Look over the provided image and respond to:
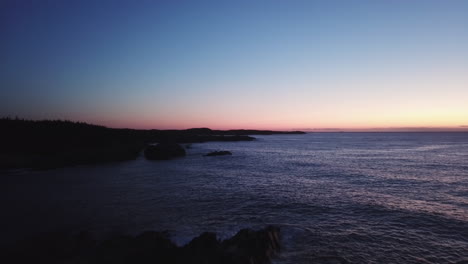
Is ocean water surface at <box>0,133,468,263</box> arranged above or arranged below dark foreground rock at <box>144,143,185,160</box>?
below

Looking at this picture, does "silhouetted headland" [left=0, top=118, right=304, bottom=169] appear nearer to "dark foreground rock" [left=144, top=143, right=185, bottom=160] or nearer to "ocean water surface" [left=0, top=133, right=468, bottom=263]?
"dark foreground rock" [left=144, top=143, right=185, bottom=160]

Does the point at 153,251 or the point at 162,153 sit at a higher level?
the point at 162,153

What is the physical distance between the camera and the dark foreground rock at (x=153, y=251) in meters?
10.5

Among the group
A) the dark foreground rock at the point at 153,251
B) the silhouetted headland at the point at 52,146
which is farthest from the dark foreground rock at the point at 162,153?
the dark foreground rock at the point at 153,251

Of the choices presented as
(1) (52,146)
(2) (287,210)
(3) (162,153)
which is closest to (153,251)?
(2) (287,210)

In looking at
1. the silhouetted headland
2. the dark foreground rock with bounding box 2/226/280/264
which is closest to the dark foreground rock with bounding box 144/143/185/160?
the silhouetted headland

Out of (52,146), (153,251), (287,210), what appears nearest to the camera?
(153,251)

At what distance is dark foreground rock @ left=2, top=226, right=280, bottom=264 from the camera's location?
34.3 feet

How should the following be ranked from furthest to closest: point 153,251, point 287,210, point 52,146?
point 52,146, point 287,210, point 153,251

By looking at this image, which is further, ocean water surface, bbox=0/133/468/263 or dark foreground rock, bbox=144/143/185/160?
dark foreground rock, bbox=144/143/185/160

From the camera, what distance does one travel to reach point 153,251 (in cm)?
1116

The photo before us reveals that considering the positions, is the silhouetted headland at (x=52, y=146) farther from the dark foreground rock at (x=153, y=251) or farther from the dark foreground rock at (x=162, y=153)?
the dark foreground rock at (x=153, y=251)

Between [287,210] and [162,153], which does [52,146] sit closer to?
[162,153]

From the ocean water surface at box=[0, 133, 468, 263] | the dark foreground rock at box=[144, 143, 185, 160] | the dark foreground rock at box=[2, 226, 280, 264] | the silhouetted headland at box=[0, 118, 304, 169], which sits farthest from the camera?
the dark foreground rock at box=[144, 143, 185, 160]
